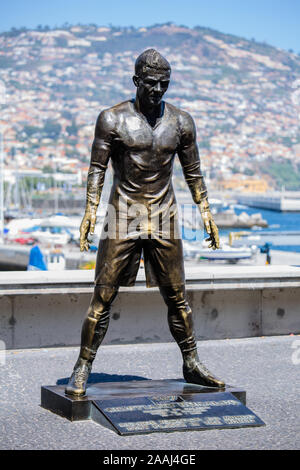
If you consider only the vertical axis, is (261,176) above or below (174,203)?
above

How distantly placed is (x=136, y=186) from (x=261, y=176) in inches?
7548

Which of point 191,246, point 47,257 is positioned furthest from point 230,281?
point 191,246

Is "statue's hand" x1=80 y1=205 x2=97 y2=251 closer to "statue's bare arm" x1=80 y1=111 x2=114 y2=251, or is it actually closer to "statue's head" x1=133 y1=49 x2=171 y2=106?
"statue's bare arm" x1=80 y1=111 x2=114 y2=251

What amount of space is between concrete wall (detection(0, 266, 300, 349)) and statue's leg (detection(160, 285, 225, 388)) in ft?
7.09

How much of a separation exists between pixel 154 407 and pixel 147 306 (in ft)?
10.1

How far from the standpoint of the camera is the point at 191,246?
43.5 metres

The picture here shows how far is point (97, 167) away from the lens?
578cm

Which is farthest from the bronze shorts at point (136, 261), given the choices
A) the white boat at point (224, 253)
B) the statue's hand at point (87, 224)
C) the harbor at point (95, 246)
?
the white boat at point (224, 253)

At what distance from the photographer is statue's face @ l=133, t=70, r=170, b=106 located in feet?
18.4

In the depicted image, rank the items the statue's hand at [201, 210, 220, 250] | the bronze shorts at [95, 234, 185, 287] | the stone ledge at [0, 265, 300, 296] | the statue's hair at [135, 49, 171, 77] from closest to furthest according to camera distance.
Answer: the statue's hair at [135, 49, 171, 77] → the bronze shorts at [95, 234, 185, 287] → the statue's hand at [201, 210, 220, 250] → the stone ledge at [0, 265, 300, 296]

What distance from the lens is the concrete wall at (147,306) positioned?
794cm

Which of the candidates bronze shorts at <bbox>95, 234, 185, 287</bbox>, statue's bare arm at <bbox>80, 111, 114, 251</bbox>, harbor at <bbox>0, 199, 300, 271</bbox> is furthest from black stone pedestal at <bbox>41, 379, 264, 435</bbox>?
harbor at <bbox>0, 199, 300, 271</bbox>

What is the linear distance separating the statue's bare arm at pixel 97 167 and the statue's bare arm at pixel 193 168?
0.56 metres
